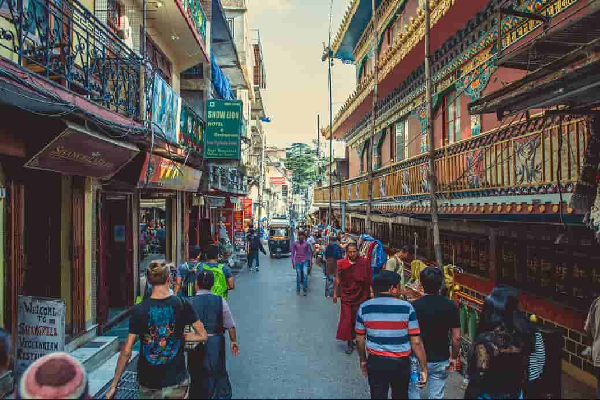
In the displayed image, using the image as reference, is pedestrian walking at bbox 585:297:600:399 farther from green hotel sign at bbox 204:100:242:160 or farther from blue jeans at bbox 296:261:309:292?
green hotel sign at bbox 204:100:242:160

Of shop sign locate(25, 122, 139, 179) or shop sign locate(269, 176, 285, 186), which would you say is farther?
shop sign locate(269, 176, 285, 186)

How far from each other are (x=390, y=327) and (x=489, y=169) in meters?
4.68

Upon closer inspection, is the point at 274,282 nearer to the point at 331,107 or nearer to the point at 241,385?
the point at 241,385

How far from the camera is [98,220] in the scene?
8328 millimetres

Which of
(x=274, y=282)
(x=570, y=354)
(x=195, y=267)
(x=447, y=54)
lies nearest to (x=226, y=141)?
(x=274, y=282)

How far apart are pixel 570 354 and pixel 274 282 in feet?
34.1


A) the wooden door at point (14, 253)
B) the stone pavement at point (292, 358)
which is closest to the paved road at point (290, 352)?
the stone pavement at point (292, 358)

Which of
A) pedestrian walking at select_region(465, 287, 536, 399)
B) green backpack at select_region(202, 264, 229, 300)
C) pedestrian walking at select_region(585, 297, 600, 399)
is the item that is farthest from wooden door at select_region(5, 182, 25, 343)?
pedestrian walking at select_region(585, 297, 600, 399)

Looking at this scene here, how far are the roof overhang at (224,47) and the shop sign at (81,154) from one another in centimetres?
1096

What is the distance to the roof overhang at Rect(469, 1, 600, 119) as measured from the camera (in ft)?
13.9

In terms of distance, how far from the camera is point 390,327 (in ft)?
13.1

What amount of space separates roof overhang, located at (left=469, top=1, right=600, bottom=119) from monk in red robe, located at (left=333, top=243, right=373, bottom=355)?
2.81 metres

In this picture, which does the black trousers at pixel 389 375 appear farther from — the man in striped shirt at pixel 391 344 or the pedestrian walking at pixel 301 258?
the pedestrian walking at pixel 301 258

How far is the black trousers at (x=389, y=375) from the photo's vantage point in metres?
3.98
